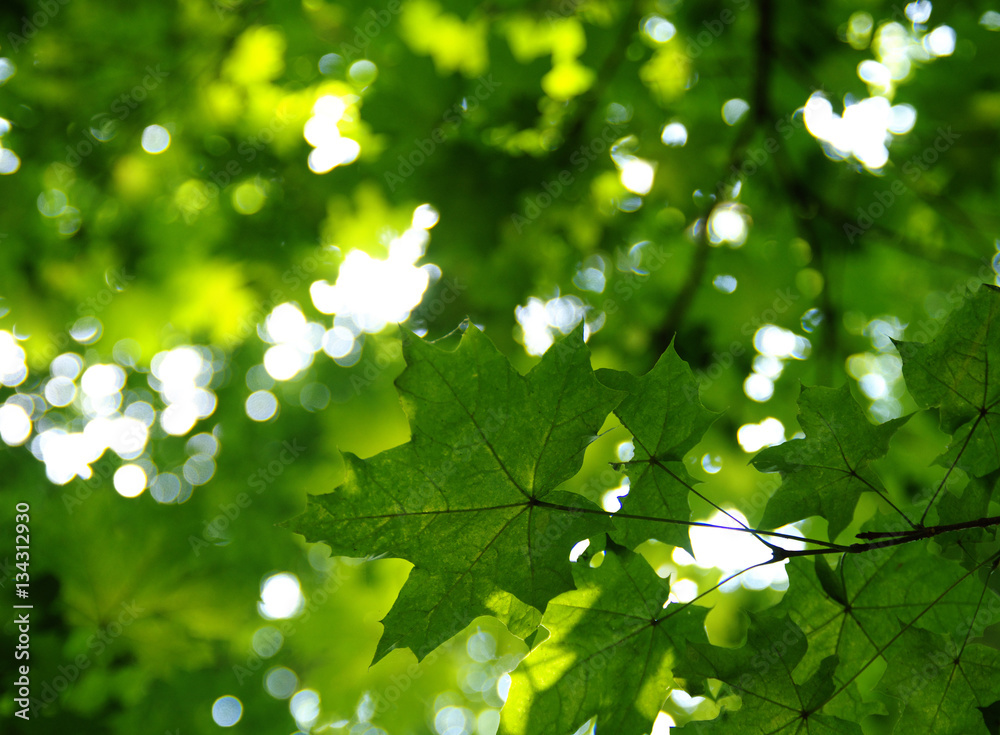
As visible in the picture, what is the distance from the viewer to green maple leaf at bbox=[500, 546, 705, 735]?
1.03 meters

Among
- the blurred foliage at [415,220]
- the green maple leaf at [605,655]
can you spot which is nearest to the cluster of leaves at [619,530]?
the green maple leaf at [605,655]

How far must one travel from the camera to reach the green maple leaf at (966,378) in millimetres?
957

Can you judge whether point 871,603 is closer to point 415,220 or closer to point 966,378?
point 966,378

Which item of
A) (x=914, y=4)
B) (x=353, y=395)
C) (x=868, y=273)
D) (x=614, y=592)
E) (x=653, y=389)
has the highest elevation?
(x=914, y=4)

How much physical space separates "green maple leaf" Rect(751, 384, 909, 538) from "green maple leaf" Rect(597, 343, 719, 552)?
12 centimetres

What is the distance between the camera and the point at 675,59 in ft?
10.6

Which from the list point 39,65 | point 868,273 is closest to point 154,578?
point 39,65

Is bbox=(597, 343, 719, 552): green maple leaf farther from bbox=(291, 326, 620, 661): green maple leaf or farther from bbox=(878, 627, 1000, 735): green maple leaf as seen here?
bbox=(878, 627, 1000, 735): green maple leaf

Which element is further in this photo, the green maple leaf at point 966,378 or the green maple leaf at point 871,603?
the green maple leaf at point 871,603

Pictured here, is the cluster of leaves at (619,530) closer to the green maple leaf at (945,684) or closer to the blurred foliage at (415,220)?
the green maple leaf at (945,684)

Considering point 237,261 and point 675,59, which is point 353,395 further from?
point 675,59

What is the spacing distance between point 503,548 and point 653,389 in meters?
0.37

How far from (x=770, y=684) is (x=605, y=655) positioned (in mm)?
258

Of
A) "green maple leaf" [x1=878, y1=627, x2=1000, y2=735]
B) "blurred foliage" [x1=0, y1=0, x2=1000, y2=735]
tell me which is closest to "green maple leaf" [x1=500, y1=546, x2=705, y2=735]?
"green maple leaf" [x1=878, y1=627, x2=1000, y2=735]
